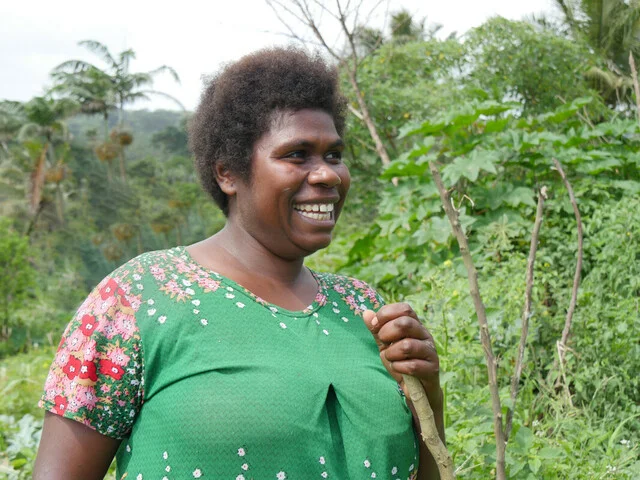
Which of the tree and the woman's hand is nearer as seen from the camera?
the woman's hand

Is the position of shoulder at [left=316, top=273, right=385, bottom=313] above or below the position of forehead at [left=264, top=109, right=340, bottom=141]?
below

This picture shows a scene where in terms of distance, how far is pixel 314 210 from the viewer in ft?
5.35

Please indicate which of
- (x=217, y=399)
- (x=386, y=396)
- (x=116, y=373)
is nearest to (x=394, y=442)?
(x=386, y=396)

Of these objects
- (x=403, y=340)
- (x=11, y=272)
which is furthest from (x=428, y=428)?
(x=11, y=272)

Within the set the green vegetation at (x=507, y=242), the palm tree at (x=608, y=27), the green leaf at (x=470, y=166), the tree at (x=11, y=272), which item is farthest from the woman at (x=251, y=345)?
the palm tree at (x=608, y=27)

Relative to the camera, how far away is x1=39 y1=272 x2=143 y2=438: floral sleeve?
1383 mm

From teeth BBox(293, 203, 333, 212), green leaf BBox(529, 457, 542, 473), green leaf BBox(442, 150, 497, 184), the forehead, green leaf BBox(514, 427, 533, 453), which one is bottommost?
green leaf BBox(529, 457, 542, 473)

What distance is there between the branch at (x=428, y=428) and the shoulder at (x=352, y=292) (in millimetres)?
503

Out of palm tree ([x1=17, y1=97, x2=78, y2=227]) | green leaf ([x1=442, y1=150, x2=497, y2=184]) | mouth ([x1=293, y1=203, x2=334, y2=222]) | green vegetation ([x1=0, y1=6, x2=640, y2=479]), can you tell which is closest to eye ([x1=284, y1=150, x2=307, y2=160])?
mouth ([x1=293, y1=203, x2=334, y2=222])

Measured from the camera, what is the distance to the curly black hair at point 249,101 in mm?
1684

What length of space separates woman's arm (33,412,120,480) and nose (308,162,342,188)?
0.71 m

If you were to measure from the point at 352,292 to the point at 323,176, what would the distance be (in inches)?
14.7

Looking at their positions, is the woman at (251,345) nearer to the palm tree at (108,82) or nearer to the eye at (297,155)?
the eye at (297,155)

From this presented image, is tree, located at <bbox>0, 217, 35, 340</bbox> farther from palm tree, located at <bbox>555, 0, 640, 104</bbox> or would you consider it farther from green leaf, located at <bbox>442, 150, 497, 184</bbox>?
palm tree, located at <bbox>555, 0, 640, 104</bbox>
